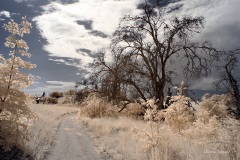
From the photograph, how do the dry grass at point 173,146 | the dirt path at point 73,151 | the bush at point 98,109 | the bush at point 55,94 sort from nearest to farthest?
the dry grass at point 173,146, the dirt path at point 73,151, the bush at point 98,109, the bush at point 55,94

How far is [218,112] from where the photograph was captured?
29375 millimetres

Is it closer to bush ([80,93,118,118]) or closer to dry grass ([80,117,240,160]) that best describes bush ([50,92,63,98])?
bush ([80,93,118,118])

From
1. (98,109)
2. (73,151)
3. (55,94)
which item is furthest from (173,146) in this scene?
(55,94)

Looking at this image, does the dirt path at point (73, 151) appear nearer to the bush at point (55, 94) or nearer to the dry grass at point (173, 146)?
the dry grass at point (173, 146)

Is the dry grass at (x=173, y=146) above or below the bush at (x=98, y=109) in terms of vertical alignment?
below

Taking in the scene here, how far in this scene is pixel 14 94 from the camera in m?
9.48

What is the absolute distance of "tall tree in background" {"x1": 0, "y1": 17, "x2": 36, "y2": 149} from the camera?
9.20 meters

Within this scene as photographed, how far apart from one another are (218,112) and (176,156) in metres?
21.5

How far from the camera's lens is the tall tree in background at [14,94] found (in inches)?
362

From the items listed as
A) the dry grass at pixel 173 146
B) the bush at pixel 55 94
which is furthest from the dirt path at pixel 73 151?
the bush at pixel 55 94

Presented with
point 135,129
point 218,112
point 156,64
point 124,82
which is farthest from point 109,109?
point 135,129

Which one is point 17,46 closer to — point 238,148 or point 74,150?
point 74,150

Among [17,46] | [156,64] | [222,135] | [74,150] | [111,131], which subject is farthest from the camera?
[156,64]

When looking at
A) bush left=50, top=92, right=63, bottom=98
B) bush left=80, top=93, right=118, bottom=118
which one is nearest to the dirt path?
bush left=80, top=93, right=118, bottom=118
